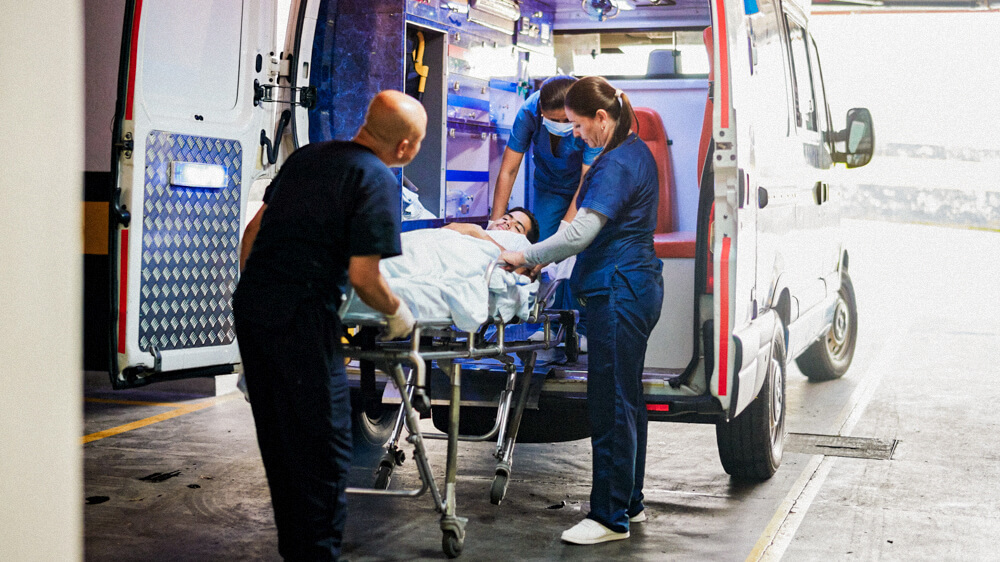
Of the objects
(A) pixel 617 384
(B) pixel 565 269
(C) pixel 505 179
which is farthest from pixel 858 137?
→ (A) pixel 617 384

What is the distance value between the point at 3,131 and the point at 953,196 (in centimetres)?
2875

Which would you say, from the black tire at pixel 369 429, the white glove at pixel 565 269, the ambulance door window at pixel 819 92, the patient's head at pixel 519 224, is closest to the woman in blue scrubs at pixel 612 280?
the white glove at pixel 565 269

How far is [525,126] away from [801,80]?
171 cm

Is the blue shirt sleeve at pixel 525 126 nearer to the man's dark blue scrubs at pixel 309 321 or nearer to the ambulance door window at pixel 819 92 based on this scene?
the ambulance door window at pixel 819 92

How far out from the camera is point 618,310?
462 cm

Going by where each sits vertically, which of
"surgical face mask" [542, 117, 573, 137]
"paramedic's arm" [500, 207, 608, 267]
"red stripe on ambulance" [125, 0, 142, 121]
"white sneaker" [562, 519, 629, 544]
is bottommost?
"white sneaker" [562, 519, 629, 544]

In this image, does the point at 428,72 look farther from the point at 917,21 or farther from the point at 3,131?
the point at 917,21

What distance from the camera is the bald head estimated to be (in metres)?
3.70

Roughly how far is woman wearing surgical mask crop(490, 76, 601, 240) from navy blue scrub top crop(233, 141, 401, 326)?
9.04 ft

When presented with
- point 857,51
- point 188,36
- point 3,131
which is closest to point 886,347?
point 188,36

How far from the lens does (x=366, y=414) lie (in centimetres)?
611

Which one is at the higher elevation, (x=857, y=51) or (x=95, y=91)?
(x=857, y=51)

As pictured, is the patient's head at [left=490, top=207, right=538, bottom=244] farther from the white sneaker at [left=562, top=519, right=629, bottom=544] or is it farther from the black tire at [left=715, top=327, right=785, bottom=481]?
the white sneaker at [left=562, top=519, right=629, bottom=544]

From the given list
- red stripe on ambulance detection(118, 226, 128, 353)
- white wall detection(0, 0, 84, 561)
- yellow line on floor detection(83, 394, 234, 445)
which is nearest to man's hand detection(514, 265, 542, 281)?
red stripe on ambulance detection(118, 226, 128, 353)
